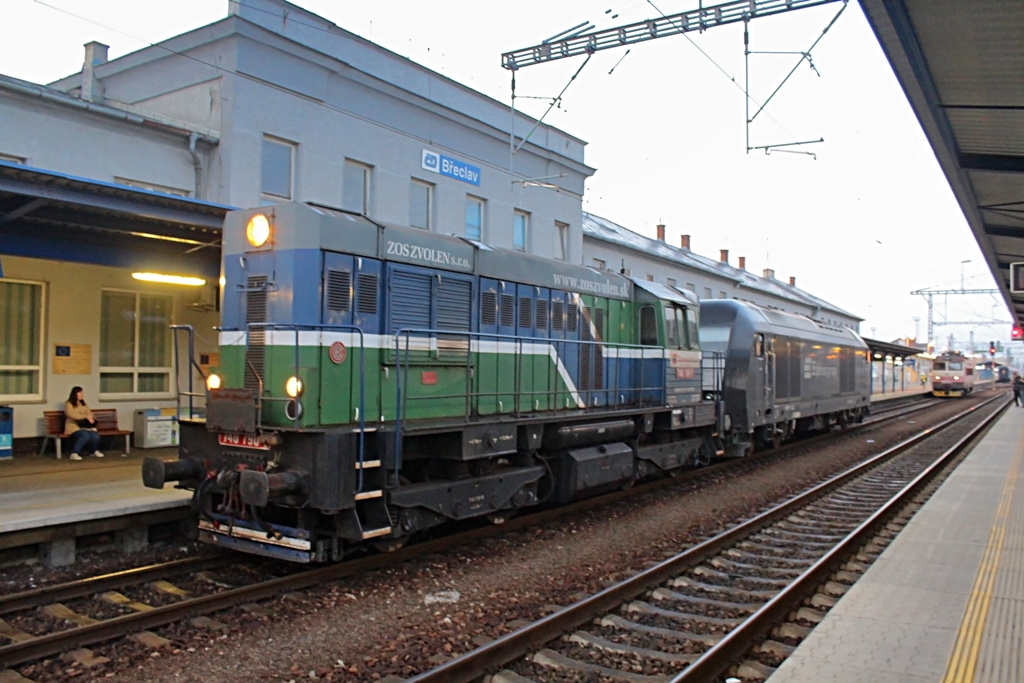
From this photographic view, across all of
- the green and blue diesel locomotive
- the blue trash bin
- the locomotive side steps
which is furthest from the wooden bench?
the locomotive side steps

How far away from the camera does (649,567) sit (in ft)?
24.7

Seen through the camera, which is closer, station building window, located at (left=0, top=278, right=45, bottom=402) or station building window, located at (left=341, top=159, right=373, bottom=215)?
station building window, located at (left=0, top=278, right=45, bottom=402)

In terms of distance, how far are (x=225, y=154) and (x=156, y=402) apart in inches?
173

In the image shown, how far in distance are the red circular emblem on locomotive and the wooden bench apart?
631 cm

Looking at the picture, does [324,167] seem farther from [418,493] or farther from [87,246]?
[418,493]

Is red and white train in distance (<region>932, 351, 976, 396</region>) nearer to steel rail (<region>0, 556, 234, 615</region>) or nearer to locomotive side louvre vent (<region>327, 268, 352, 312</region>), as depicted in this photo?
locomotive side louvre vent (<region>327, 268, 352, 312</region>)

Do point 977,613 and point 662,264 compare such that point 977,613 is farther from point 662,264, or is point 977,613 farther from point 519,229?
point 662,264

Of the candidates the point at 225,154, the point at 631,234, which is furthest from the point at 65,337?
the point at 631,234

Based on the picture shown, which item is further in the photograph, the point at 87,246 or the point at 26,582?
the point at 87,246

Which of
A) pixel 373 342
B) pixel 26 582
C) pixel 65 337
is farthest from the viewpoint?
pixel 65 337

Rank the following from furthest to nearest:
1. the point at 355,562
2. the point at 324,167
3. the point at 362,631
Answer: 1. the point at 324,167
2. the point at 355,562
3. the point at 362,631

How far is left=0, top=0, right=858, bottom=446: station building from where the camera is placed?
9.98 m

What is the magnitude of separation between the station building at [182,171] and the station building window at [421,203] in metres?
0.04

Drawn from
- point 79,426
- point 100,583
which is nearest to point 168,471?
point 100,583
